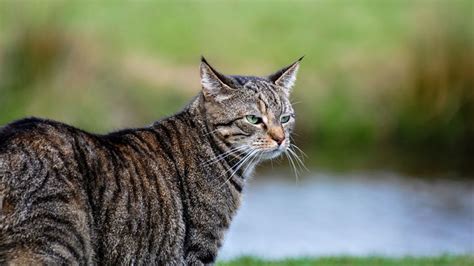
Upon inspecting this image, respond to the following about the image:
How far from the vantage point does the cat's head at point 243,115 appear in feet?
22.0

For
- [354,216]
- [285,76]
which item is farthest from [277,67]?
[285,76]

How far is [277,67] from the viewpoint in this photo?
17.9 m

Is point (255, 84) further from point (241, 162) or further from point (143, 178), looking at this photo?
point (143, 178)

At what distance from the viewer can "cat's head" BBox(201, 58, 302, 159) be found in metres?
6.69

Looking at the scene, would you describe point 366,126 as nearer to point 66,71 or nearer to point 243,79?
point 66,71

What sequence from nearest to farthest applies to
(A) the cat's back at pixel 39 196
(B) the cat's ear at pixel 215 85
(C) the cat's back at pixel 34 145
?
(A) the cat's back at pixel 39 196 < (C) the cat's back at pixel 34 145 < (B) the cat's ear at pixel 215 85

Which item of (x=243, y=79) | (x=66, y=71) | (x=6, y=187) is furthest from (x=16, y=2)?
(x=6, y=187)

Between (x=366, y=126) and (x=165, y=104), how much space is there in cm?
375

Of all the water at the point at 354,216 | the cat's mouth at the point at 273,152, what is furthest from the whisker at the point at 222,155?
the water at the point at 354,216

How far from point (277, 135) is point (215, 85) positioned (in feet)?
1.78

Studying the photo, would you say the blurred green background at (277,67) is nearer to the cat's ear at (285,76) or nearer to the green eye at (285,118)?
the cat's ear at (285,76)

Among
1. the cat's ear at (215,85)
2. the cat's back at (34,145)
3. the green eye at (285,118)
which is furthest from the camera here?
the green eye at (285,118)

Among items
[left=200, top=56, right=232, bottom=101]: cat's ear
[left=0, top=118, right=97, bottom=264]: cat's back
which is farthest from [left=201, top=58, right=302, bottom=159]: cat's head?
[left=0, top=118, right=97, bottom=264]: cat's back

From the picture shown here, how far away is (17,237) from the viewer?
541 centimetres
